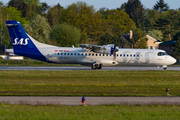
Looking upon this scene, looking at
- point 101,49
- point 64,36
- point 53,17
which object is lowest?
point 101,49

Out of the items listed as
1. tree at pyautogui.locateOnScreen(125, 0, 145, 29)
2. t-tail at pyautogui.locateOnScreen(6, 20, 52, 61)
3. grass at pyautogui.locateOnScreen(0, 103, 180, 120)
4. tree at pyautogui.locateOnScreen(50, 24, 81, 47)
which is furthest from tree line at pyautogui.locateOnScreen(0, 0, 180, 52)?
grass at pyautogui.locateOnScreen(0, 103, 180, 120)

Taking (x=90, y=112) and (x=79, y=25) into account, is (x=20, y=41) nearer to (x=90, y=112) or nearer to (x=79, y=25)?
(x=90, y=112)

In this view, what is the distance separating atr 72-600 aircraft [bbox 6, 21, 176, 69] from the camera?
1447 inches

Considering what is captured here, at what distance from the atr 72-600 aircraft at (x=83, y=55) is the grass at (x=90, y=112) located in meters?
24.2

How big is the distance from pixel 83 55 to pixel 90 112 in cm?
2602

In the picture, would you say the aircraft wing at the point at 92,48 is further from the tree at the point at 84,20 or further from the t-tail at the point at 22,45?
the tree at the point at 84,20

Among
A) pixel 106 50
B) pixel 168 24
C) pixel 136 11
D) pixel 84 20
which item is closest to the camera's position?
pixel 106 50

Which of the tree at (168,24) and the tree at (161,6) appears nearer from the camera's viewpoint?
the tree at (168,24)

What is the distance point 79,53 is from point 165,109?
25793mm

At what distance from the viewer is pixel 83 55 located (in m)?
37.1

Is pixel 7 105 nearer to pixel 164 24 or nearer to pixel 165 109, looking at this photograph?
pixel 165 109

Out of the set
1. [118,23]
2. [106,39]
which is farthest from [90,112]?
[118,23]

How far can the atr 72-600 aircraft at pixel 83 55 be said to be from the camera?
36750mm

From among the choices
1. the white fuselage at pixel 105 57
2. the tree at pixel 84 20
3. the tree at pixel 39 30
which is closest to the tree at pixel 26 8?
the tree at pixel 84 20
